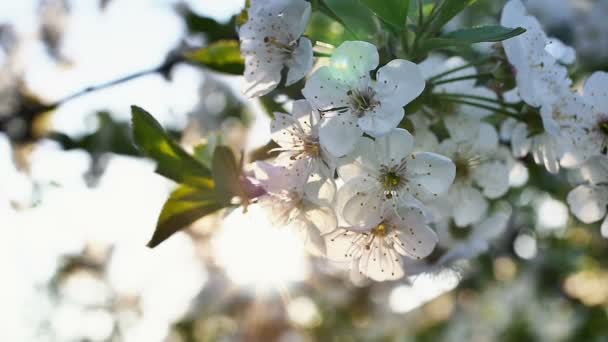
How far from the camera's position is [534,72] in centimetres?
85

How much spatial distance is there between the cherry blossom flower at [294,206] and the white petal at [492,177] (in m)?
0.31

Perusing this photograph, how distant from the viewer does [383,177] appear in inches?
29.4

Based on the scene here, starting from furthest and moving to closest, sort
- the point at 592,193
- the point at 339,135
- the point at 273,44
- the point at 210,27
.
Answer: the point at 210,27 < the point at 592,193 < the point at 273,44 < the point at 339,135

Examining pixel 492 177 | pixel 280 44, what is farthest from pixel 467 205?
pixel 280 44

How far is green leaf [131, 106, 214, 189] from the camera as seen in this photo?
901 mm

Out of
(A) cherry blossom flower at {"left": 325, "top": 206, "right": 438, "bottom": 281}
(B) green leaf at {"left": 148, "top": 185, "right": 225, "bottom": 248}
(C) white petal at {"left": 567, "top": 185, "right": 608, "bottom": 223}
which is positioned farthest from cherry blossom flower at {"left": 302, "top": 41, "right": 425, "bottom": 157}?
(C) white petal at {"left": 567, "top": 185, "right": 608, "bottom": 223}

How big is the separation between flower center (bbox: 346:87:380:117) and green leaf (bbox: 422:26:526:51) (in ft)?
0.30

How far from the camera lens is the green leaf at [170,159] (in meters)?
0.90

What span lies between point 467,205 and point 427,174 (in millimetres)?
261

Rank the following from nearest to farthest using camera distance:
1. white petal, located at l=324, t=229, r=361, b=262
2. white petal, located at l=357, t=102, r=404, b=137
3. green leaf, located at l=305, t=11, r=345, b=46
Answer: white petal, located at l=357, t=102, r=404, b=137 → white petal, located at l=324, t=229, r=361, b=262 → green leaf, located at l=305, t=11, r=345, b=46

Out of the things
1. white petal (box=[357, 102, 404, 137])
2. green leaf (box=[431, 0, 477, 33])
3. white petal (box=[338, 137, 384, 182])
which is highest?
green leaf (box=[431, 0, 477, 33])

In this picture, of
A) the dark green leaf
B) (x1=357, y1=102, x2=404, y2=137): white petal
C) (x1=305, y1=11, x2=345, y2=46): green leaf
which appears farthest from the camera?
the dark green leaf

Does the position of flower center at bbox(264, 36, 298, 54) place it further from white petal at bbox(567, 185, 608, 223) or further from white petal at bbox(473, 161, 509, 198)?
white petal at bbox(567, 185, 608, 223)

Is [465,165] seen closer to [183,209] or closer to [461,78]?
[461,78]
